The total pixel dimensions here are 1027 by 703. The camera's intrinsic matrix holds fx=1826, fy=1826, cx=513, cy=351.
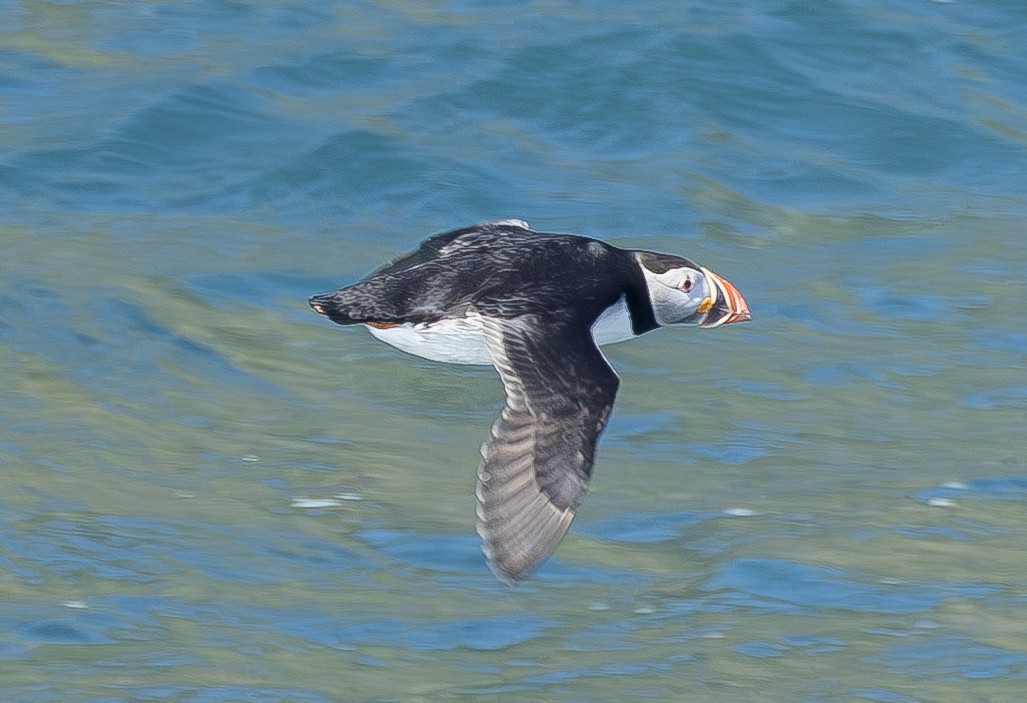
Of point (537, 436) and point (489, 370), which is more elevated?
point (537, 436)

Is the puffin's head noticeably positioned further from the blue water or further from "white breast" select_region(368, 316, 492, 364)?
the blue water

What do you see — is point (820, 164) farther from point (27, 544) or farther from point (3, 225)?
point (27, 544)

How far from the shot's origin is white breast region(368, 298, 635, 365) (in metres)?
5.01

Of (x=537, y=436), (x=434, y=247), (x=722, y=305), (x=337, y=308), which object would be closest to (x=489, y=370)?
(x=434, y=247)

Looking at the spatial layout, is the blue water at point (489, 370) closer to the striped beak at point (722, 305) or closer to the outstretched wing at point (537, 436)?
the striped beak at point (722, 305)

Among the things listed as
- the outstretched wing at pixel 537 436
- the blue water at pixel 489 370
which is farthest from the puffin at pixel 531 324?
the blue water at pixel 489 370

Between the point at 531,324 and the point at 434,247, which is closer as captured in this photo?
the point at 531,324

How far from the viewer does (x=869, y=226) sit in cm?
878

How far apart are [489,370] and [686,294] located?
221 centimetres

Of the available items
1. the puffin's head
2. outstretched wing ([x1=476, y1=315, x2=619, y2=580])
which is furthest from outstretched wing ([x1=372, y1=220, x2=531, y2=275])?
outstretched wing ([x1=476, y1=315, x2=619, y2=580])

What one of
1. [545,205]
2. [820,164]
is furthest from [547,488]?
[820,164]

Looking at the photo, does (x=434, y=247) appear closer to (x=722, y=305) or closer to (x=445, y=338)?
(x=445, y=338)

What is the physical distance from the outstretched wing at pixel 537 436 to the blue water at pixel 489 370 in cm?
121

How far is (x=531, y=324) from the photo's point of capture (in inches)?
195
